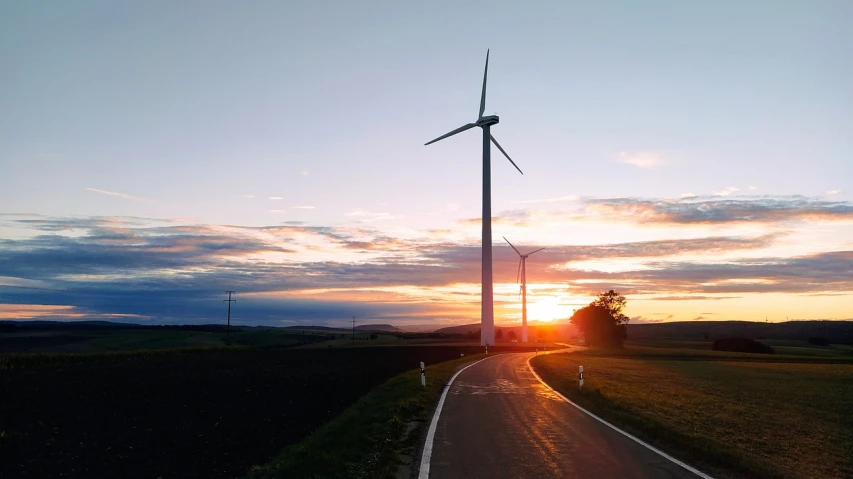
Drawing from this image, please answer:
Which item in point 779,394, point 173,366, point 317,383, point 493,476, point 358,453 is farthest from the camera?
point 173,366

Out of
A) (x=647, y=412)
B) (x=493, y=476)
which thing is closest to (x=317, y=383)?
(x=647, y=412)

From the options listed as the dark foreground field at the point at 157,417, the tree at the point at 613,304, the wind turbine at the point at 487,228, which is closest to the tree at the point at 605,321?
the tree at the point at 613,304

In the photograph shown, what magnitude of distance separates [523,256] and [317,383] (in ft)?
228

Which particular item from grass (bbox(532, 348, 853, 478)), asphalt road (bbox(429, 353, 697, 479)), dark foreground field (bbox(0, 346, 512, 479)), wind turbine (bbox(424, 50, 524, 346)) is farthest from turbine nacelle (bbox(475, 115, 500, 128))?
asphalt road (bbox(429, 353, 697, 479))

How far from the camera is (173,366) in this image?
49656mm

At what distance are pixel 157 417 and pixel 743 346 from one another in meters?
115

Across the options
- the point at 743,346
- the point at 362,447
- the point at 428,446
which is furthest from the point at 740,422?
the point at 743,346

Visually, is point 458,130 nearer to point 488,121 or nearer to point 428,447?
point 488,121

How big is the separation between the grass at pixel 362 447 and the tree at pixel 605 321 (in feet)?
387

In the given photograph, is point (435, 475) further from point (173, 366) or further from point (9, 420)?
point (173, 366)

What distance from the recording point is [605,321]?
5207 inches

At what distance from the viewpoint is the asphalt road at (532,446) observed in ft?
36.2

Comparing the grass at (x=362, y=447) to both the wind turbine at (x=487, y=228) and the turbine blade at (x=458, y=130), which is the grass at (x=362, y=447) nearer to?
the wind turbine at (x=487, y=228)

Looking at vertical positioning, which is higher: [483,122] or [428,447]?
[483,122]
